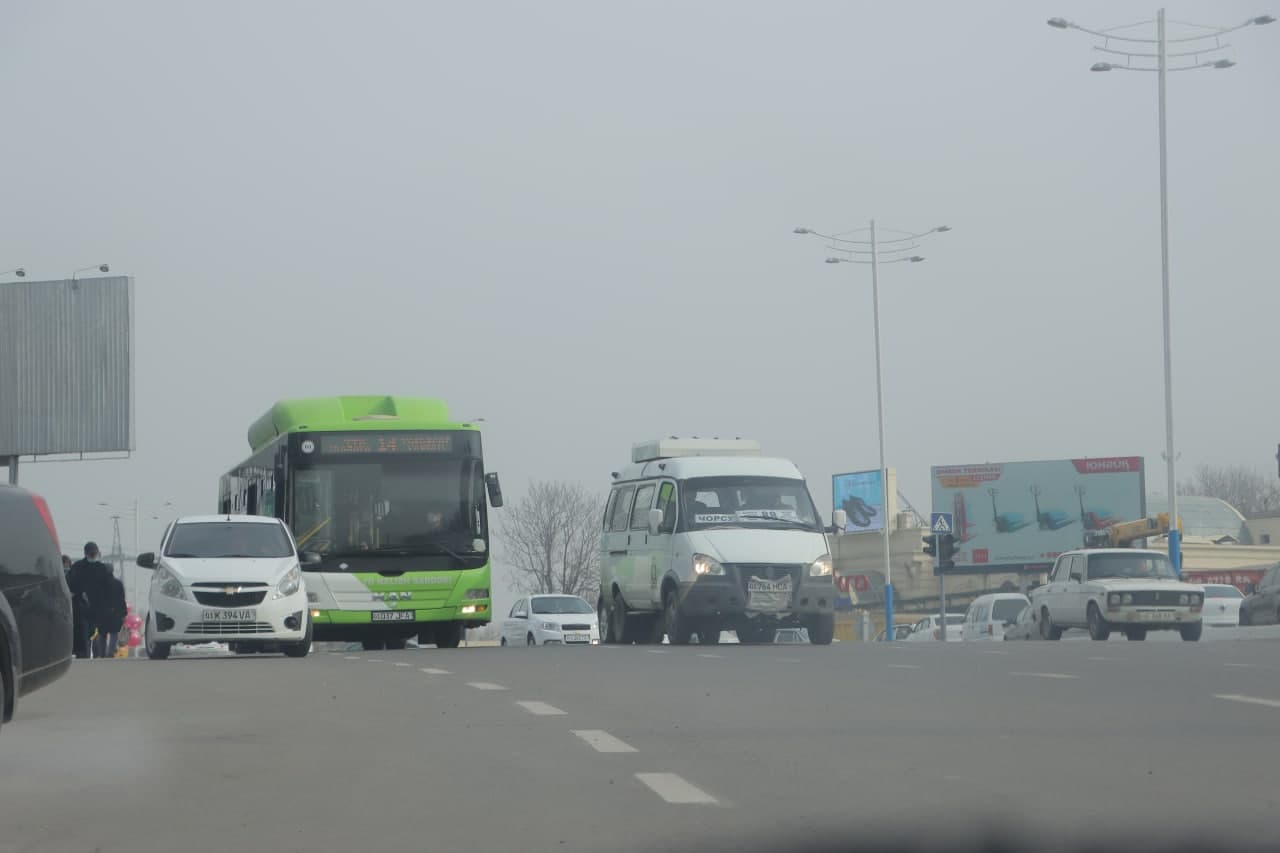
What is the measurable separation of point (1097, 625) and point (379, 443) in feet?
42.1

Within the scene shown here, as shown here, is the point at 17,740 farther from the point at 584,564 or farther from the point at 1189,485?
the point at 1189,485

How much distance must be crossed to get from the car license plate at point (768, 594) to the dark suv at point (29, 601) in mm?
16773

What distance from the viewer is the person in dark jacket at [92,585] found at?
29469mm

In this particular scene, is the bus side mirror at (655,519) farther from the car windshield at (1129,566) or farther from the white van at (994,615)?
the white van at (994,615)

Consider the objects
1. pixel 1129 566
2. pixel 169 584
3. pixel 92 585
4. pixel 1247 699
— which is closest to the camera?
pixel 1247 699

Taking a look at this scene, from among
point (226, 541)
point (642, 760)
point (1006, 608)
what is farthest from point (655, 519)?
point (1006, 608)

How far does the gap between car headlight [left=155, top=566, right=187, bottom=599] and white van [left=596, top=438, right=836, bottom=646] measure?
7.03 meters

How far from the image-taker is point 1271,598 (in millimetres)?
40406

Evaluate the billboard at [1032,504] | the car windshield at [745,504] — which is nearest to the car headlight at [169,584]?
the car windshield at [745,504]

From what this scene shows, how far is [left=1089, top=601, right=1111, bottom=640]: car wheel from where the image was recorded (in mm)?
34412

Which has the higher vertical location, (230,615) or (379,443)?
(379,443)

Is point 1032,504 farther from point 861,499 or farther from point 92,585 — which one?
point 92,585

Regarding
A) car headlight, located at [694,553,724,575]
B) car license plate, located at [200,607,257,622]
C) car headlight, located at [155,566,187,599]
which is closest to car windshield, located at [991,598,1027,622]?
car headlight, located at [694,553,724,575]

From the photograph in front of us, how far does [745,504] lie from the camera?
29.1 meters
